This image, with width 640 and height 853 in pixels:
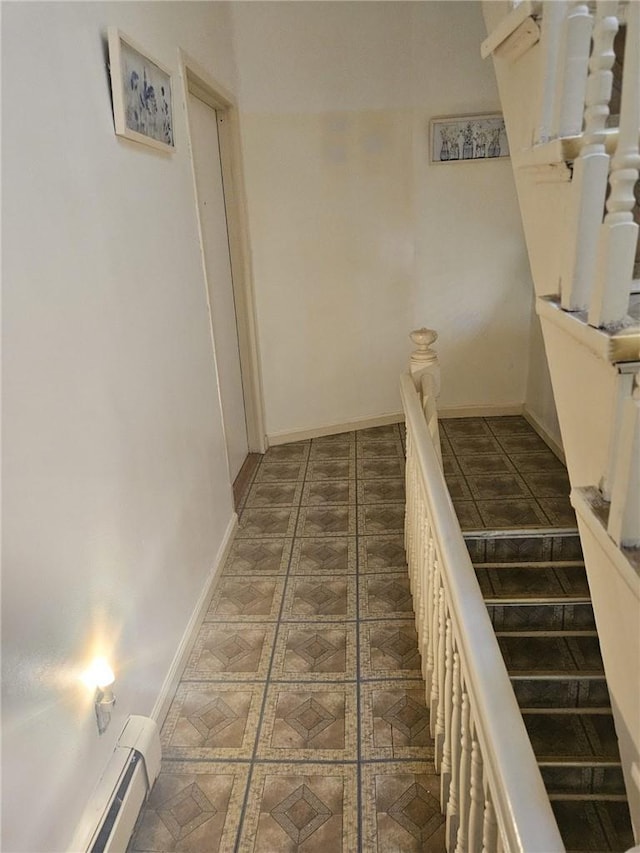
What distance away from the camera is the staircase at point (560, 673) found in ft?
6.17

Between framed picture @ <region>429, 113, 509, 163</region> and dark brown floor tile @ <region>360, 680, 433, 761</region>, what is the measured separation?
11.0 feet

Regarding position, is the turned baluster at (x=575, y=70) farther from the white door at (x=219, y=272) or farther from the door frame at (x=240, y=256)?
the door frame at (x=240, y=256)

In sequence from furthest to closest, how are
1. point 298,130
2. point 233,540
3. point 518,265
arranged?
point 518,265, point 298,130, point 233,540

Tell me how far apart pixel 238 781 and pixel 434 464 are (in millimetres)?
1097

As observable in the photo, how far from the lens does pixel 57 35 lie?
140cm

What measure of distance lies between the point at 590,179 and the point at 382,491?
2.59m

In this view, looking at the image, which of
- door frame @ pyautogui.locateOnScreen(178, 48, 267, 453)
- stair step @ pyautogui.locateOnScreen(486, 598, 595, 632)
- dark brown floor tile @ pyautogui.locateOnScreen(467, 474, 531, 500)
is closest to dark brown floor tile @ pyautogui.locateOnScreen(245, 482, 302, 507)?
door frame @ pyautogui.locateOnScreen(178, 48, 267, 453)

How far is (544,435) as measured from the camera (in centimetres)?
410

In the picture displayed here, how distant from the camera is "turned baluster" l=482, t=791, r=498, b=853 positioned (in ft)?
3.34

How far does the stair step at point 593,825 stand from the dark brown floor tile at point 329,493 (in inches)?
71.3

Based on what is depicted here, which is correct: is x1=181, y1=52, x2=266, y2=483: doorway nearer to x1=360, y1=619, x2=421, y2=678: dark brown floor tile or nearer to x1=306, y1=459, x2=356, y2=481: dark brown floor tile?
x1=306, y1=459, x2=356, y2=481: dark brown floor tile

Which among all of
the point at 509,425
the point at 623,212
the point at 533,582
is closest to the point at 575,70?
the point at 623,212

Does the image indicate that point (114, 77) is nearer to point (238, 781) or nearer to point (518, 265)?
point (238, 781)

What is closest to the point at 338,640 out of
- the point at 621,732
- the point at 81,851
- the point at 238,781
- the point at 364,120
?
the point at 238,781
